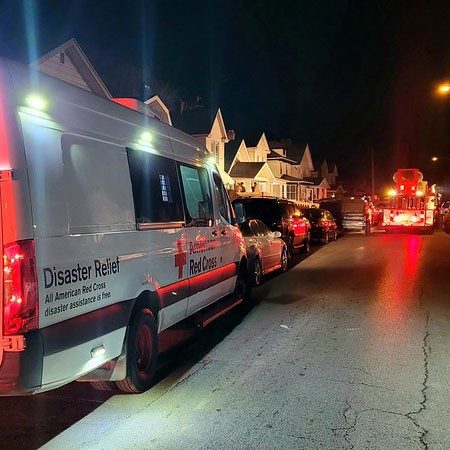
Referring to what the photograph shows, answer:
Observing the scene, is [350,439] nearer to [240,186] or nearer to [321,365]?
[321,365]

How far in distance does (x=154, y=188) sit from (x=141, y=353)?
171 cm

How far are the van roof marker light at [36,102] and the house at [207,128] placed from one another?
34300 millimetres

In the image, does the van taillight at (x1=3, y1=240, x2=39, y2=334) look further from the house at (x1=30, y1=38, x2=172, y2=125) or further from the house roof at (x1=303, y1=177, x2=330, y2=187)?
the house roof at (x1=303, y1=177, x2=330, y2=187)

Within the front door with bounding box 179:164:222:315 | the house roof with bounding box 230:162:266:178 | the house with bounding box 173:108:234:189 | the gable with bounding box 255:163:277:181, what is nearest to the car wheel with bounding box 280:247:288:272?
the front door with bounding box 179:164:222:315

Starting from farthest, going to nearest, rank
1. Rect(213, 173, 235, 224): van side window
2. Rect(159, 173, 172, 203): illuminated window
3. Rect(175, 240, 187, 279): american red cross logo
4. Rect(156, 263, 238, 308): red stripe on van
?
Rect(213, 173, 235, 224): van side window < Rect(175, 240, 187, 279): american red cross logo < Rect(159, 173, 172, 203): illuminated window < Rect(156, 263, 238, 308): red stripe on van

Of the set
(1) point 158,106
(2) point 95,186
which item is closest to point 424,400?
(2) point 95,186

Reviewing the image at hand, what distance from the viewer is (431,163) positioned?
92.4 meters

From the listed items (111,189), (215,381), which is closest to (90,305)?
(111,189)

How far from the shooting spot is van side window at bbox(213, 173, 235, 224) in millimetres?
8680

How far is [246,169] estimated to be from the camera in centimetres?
4691

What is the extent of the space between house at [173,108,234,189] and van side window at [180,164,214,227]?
1205 inches

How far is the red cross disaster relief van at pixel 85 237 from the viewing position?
12.6 ft

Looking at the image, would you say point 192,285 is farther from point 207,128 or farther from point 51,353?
point 207,128

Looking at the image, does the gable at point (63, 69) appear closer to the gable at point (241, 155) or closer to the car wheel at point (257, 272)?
the car wheel at point (257, 272)
